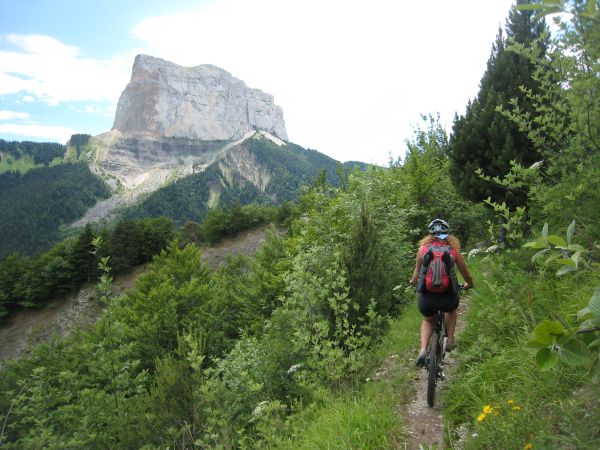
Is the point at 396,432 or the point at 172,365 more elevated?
the point at 396,432

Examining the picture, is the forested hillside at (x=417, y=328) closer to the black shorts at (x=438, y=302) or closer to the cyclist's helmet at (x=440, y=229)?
the cyclist's helmet at (x=440, y=229)

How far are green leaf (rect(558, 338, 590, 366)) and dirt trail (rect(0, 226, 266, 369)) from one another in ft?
160

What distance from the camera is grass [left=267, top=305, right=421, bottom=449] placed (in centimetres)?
428

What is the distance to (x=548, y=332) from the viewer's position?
4.39 feet

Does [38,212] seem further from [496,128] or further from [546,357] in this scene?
[546,357]

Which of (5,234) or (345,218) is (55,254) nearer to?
(345,218)

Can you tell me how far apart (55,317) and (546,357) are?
209ft

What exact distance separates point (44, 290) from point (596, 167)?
217ft

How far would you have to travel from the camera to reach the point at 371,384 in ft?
20.5

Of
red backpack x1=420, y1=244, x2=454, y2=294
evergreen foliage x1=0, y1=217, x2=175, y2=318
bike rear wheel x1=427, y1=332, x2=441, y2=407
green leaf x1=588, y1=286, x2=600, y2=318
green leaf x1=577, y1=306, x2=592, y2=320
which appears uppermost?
green leaf x1=588, y1=286, x2=600, y2=318

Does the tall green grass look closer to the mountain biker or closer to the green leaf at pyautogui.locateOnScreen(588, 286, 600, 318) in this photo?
the mountain biker

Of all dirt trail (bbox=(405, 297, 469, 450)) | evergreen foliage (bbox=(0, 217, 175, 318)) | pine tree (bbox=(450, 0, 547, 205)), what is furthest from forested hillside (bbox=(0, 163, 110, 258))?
dirt trail (bbox=(405, 297, 469, 450))

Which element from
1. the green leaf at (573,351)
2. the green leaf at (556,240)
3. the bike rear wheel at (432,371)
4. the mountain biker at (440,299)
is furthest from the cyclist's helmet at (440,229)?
the green leaf at (573,351)

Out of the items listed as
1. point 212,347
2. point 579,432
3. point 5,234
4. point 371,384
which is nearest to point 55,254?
point 212,347
